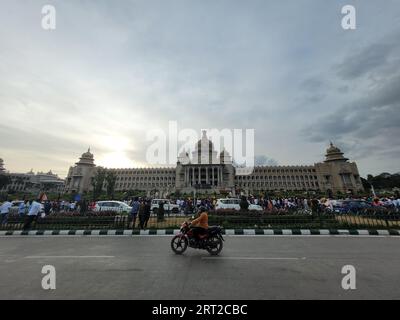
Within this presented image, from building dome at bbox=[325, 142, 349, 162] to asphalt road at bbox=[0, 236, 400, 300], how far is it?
9966cm

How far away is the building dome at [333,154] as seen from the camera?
9269 cm

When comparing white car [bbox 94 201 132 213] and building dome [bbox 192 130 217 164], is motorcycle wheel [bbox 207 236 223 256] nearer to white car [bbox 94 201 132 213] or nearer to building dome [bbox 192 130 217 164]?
white car [bbox 94 201 132 213]

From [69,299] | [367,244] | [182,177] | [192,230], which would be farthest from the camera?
[182,177]

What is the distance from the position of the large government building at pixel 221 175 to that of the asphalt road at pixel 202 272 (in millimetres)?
76790

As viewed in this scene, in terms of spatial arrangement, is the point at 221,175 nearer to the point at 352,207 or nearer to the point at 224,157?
the point at 224,157

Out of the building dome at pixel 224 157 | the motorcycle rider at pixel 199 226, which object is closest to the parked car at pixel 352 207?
the motorcycle rider at pixel 199 226

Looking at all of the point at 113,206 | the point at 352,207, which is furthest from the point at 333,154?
the point at 113,206

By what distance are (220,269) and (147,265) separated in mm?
2004

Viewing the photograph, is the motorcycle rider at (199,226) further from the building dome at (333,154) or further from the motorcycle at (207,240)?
the building dome at (333,154)

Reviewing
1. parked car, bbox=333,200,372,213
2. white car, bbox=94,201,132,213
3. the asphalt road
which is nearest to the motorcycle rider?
the asphalt road
